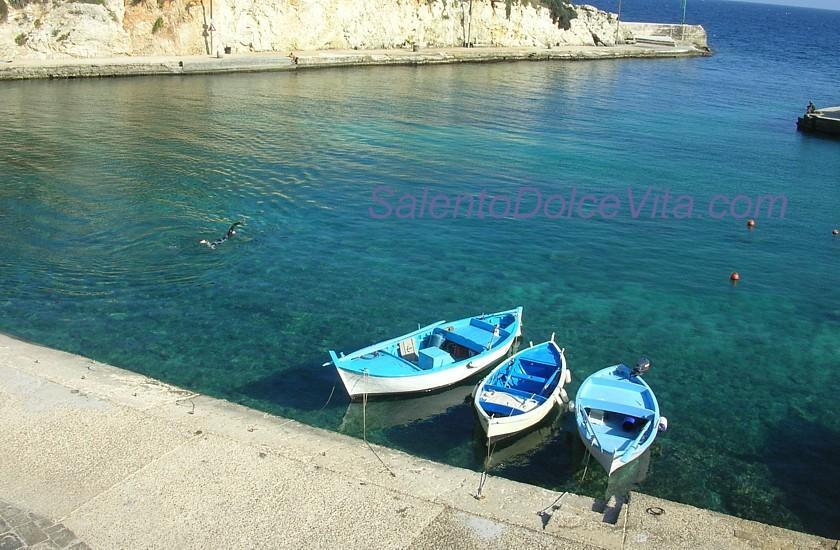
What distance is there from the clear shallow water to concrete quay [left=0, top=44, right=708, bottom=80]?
466 centimetres

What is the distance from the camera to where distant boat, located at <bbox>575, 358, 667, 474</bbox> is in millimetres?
14984

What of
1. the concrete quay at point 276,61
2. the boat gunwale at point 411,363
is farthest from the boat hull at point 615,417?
the concrete quay at point 276,61

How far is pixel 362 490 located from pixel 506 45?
266ft

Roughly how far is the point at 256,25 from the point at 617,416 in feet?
197

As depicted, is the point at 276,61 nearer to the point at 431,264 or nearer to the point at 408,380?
the point at 431,264

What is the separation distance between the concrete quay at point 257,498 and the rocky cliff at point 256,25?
5130 centimetres

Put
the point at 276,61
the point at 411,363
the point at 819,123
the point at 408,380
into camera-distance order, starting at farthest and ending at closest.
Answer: the point at 276,61 < the point at 819,123 < the point at 411,363 < the point at 408,380

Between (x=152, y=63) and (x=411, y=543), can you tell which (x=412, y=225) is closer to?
(x=411, y=543)

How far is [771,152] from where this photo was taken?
4419 cm

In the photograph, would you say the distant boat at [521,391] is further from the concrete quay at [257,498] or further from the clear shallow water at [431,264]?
the concrete quay at [257,498]

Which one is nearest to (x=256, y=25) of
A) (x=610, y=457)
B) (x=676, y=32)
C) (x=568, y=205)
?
(x=568, y=205)

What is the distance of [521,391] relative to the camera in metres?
16.9

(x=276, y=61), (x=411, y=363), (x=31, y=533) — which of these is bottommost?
(x=411, y=363)

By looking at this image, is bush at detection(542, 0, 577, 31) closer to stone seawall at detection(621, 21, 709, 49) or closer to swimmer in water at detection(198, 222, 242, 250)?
stone seawall at detection(621, 21, 709, 49)
